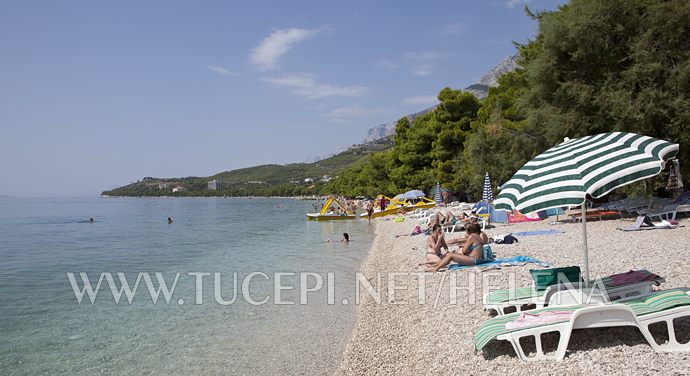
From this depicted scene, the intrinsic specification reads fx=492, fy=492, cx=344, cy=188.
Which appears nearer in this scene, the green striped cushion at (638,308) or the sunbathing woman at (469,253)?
the green striped cushion at (638,308)

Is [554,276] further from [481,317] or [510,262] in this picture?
[510,262]

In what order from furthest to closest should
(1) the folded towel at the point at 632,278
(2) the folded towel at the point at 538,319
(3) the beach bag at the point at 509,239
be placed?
(3) the beach bag at the point at 509,239
(1) the folded towel at the point at 632,278
(2) the folded towel at the point at 538,319

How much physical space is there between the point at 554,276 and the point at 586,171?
158cm

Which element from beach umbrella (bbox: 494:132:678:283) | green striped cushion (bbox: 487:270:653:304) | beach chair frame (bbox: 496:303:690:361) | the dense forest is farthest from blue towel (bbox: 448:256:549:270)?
the dense forest

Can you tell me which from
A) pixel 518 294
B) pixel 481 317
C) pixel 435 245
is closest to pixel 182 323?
pixel 481 317

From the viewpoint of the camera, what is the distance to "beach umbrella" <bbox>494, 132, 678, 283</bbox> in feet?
16.1

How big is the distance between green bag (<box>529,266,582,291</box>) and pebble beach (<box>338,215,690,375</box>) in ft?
2.50

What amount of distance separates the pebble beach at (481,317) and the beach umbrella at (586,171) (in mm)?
1503

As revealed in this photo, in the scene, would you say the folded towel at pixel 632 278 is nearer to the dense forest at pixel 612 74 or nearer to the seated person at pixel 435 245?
the seated person at pixel 435 245

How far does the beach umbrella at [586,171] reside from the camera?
193 inches

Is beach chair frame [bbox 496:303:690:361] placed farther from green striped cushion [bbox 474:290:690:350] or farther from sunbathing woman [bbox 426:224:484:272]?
sunbathing woman [bbox 426:224:484:272]

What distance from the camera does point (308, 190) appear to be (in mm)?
163875

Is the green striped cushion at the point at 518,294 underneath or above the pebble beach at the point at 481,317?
above

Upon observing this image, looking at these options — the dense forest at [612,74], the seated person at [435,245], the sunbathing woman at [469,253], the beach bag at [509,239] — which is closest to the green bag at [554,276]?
the sunbathing woman at [469,253]
